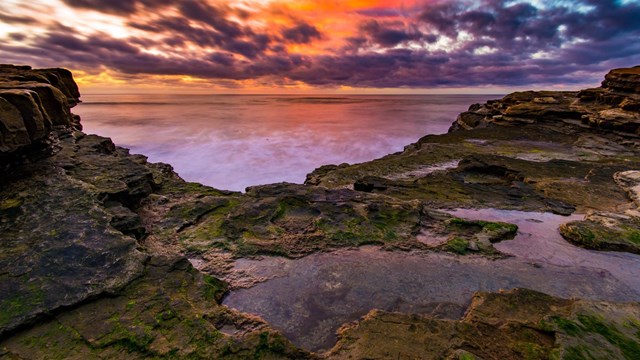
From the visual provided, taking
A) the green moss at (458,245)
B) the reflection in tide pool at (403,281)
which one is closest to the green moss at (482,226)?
the reflection in tide pool at (403,281)

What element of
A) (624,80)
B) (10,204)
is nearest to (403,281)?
(10,204)

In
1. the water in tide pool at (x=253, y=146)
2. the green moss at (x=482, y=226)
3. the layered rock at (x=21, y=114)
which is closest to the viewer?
the layered rock at (x=21, y=114)

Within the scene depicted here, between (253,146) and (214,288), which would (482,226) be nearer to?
(214,288)

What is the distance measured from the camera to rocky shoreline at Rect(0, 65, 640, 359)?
475 centimetres

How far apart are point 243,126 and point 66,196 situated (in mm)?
48863

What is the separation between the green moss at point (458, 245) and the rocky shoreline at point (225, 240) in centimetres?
5

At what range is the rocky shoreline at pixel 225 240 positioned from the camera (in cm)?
475

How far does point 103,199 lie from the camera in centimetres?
793

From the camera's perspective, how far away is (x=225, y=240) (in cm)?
832

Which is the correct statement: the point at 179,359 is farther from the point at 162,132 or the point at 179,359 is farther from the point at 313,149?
the point at 162,132

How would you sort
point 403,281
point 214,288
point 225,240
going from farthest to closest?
point 225,240 → point 403,281 → point 214,288

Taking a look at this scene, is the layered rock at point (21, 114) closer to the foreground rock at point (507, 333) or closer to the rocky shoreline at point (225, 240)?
the rocky shoreline at point (225, 240)

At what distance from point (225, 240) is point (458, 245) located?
5903 mm

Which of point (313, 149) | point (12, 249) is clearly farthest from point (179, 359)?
→ point (313, 149)
